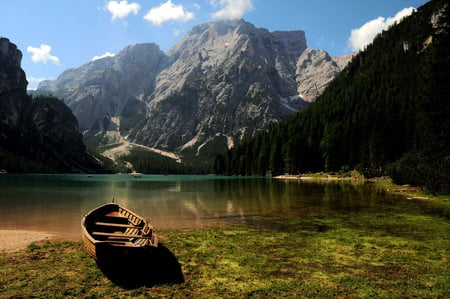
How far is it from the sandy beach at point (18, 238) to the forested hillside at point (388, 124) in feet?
154

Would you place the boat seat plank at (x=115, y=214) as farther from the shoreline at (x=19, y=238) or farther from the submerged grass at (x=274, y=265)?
the shoreline at (x=19, y=238)

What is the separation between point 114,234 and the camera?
15.4m

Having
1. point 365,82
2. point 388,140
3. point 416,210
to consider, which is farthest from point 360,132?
point 416,210

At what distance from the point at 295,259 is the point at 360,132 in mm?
136452

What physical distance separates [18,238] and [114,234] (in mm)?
9852

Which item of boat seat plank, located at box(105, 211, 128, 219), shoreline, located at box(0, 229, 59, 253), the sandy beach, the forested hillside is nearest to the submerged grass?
shoreline, located at box(0, 229, 59, 253)

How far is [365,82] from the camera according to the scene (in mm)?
180000

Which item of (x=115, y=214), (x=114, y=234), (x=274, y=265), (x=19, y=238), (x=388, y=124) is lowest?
(x=19, y=238)

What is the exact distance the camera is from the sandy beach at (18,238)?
17.6 meters

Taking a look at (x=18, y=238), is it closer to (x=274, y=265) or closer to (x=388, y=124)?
(x=274, y=265)

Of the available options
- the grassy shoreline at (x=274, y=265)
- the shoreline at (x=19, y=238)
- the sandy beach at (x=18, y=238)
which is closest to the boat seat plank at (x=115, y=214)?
the grassy shoreline at (x=274, y=265)

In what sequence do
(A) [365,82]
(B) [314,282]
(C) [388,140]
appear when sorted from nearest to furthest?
(B) [314,282] → (C) [388,140] → (A) [365,82]

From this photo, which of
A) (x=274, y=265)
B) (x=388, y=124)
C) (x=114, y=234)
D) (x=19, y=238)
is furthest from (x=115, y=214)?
(x=388, y=124)

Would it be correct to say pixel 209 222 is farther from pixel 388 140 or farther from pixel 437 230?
pixel 388 140
